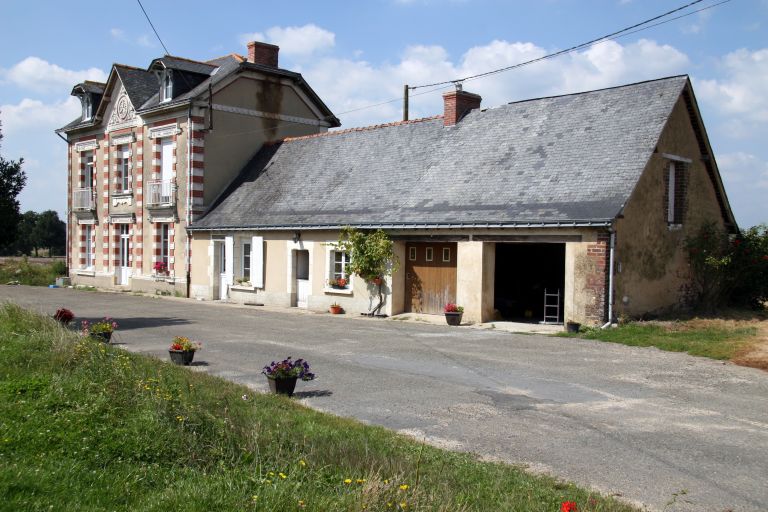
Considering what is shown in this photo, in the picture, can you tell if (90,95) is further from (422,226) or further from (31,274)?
(422,226)

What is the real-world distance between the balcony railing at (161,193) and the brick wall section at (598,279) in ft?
54.3

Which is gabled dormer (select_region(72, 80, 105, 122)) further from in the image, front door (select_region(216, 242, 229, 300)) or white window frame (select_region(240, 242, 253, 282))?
white window frame (select_region(240, 242, 253, 282))

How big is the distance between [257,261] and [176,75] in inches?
346

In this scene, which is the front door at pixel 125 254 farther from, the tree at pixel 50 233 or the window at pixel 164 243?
the tree at pixel 50 233

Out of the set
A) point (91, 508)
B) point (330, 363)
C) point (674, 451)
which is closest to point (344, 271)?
point (330, 363)

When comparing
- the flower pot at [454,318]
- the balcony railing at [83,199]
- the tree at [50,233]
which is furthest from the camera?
the tree at [50,233]

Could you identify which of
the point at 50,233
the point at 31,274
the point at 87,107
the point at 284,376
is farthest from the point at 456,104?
the point at 50,233

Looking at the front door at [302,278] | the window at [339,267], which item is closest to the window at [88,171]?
the front door at [302,278]

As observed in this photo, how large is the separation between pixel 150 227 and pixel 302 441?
23.6m

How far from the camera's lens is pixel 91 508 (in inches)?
173

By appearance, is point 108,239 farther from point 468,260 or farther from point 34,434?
point 34,434

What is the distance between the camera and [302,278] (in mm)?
22594

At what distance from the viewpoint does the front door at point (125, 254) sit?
1159 inches

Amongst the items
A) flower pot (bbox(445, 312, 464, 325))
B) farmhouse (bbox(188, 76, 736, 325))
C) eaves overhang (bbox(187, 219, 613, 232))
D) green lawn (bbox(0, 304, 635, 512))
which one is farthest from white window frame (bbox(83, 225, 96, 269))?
green lawn (bbox(0, 304, 635, 512))
